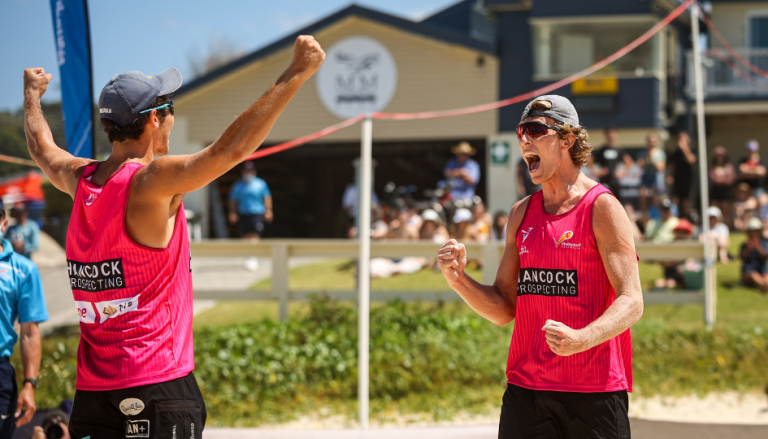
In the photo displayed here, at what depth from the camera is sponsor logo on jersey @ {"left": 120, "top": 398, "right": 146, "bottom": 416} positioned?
2.46m

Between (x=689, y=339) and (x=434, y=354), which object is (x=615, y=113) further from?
(x=434, y=354)

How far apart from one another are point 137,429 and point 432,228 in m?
9.25

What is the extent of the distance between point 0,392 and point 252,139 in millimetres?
2174

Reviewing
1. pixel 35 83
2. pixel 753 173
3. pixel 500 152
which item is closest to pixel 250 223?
pixel 500 152

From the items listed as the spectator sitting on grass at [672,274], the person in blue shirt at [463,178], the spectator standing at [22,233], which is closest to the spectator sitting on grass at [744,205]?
the spectator sitting on grass at [672,274]

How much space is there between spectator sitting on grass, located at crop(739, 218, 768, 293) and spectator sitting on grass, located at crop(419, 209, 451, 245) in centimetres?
451

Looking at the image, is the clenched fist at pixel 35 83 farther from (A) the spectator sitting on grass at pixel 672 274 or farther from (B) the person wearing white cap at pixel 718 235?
(B) the person wearing white cap at pixel 718 235

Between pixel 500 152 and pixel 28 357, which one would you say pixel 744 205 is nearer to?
pixel 500 152

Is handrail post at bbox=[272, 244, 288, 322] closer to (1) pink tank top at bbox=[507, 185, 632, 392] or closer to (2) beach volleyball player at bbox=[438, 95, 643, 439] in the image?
(2) beach volleyball player at bbox=[438, 95, 643, 439]

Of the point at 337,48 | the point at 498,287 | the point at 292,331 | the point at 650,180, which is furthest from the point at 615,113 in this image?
the point at 498,287

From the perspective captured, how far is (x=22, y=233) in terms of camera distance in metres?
10.2

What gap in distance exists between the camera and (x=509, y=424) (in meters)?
2.82

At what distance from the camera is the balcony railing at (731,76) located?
18.9m

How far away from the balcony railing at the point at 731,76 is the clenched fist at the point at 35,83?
18.2m
